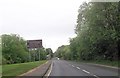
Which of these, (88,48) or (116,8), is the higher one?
(116,8)

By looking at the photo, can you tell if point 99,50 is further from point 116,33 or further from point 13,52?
point 13,52

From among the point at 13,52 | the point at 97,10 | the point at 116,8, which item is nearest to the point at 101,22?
the point at 97,10

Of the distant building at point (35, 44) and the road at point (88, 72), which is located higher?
the distant building at point (35, 44)

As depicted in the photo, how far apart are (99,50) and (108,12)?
17538 mm

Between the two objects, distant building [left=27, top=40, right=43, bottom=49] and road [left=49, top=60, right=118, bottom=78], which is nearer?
road [left=49, top=60, right=118, bottom=78]

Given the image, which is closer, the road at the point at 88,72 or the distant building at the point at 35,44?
the road at the point at 88,72

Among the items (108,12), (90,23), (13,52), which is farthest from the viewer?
(13,52)

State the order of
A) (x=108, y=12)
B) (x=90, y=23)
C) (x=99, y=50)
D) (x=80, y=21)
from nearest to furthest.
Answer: (x=108, y=12), (x=90, y=23), (x=99, y=50), (x=80, y=21)

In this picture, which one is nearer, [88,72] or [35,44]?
[88,72]

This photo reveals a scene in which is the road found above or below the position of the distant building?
below

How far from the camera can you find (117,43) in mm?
53281

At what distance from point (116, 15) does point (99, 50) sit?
19.3 metres

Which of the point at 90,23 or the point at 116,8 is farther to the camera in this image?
the point at 90,23

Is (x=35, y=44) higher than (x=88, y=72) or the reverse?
higher
